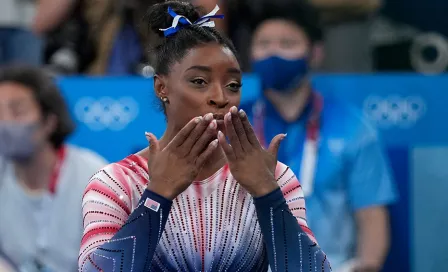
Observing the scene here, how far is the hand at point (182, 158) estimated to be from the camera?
8.13ft

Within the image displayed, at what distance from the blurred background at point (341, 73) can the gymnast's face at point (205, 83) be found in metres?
2.28

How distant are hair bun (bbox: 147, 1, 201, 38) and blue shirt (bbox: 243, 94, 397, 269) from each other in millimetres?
→ 1805

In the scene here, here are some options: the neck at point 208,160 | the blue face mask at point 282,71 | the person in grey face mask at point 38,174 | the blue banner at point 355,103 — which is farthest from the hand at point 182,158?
the blue banner at point 355,103

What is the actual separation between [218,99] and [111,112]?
8.67 feet

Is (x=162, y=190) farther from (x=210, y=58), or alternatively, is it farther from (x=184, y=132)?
(x=210, y=58)

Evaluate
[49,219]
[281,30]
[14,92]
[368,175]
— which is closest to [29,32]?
[14,92]

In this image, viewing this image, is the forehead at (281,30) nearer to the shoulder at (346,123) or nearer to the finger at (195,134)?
the shoulder at (346,123)

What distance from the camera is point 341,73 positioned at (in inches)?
218

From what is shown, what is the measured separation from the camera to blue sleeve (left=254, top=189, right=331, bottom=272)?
2.50 metres

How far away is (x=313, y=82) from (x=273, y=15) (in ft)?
1.45

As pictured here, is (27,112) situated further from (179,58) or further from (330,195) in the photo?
(179,58)

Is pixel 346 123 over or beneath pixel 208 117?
beneath

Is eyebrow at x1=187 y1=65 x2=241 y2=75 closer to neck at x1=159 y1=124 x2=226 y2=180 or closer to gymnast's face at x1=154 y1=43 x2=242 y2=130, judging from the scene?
gymnast's face at x1=154 y1=43 x2=242 y2=130

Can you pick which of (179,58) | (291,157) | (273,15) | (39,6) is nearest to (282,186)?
(179,58)
